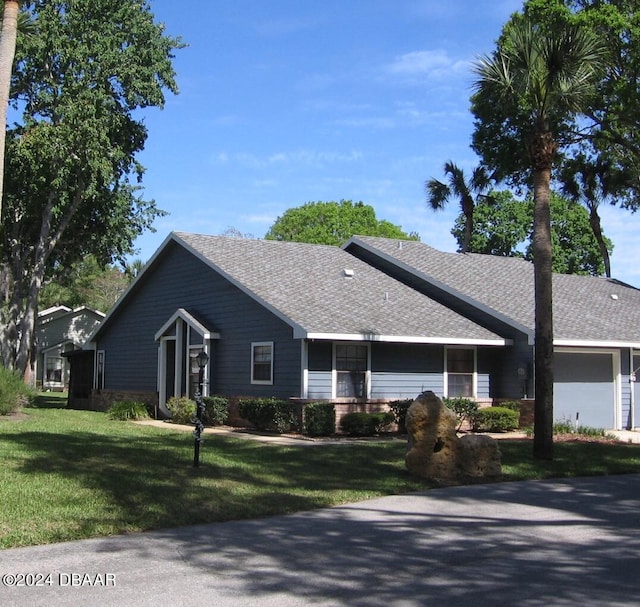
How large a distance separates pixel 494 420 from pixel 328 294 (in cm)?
571

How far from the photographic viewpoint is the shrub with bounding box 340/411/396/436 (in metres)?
19.5

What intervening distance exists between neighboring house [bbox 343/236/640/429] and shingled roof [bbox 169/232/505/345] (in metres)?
0.54

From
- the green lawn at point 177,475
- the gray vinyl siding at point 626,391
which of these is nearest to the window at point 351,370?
the green lawn at point 177,475

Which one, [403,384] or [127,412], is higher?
[403,384]

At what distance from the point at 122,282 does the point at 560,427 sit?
6409 cm

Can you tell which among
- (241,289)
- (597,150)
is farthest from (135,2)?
(597,150)

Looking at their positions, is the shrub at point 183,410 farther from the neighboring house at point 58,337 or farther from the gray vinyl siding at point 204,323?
the neighboring house at point 58,337

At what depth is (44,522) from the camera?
888 cm

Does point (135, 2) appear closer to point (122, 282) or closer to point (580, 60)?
point (580, 60)

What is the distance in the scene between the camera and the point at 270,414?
789 inches

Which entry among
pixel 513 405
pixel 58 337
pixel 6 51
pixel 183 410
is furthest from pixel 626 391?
pixel 58 337

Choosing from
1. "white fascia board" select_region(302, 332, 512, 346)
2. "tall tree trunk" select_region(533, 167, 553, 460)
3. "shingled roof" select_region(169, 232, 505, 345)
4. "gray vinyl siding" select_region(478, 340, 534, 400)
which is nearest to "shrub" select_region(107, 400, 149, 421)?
"shingled roof" select_region(169, 232, 505, 345)

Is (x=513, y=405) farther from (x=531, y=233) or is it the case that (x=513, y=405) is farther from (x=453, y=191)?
(x=531, y=233)

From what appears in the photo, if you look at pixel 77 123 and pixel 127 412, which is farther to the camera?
pixel 77 123
